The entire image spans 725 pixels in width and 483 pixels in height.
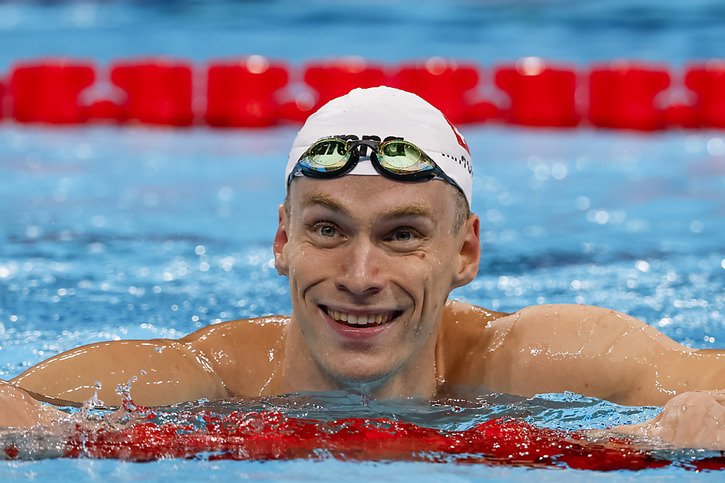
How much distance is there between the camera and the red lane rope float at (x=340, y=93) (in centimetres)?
1091

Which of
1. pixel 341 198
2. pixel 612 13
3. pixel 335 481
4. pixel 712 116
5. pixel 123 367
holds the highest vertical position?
pixel 612 13

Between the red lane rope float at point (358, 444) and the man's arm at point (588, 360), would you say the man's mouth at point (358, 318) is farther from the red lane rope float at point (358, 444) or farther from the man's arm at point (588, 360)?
the man's arm at point (588, 360)

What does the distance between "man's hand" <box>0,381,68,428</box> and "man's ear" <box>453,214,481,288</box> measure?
102 centimetres

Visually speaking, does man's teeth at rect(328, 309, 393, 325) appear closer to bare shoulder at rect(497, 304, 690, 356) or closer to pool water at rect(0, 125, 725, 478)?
pool water at rect(0, 125, 725, 478)

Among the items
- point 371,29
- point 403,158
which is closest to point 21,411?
point 403,158

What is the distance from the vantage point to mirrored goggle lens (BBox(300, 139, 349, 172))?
9.38 feet

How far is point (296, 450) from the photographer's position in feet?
9.06

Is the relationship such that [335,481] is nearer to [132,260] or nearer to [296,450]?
[296,450]

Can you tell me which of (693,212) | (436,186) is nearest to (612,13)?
(693,212)

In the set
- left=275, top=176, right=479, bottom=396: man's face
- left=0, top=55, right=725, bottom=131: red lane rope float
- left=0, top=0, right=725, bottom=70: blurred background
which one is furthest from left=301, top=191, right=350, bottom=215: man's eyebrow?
left=0, top=0, right=725, bottom=70: blurred background

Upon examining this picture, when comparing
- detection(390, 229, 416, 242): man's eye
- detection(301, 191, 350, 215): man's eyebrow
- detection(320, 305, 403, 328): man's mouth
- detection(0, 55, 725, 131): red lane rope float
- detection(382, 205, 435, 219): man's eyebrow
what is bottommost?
detection(320, 305, 403, 328): man's mouth

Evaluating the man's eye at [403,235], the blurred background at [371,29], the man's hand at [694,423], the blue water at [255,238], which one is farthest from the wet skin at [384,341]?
the blurred background at [371,29]

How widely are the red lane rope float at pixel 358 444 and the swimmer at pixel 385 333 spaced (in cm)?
9

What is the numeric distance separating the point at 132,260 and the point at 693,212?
338 cm
